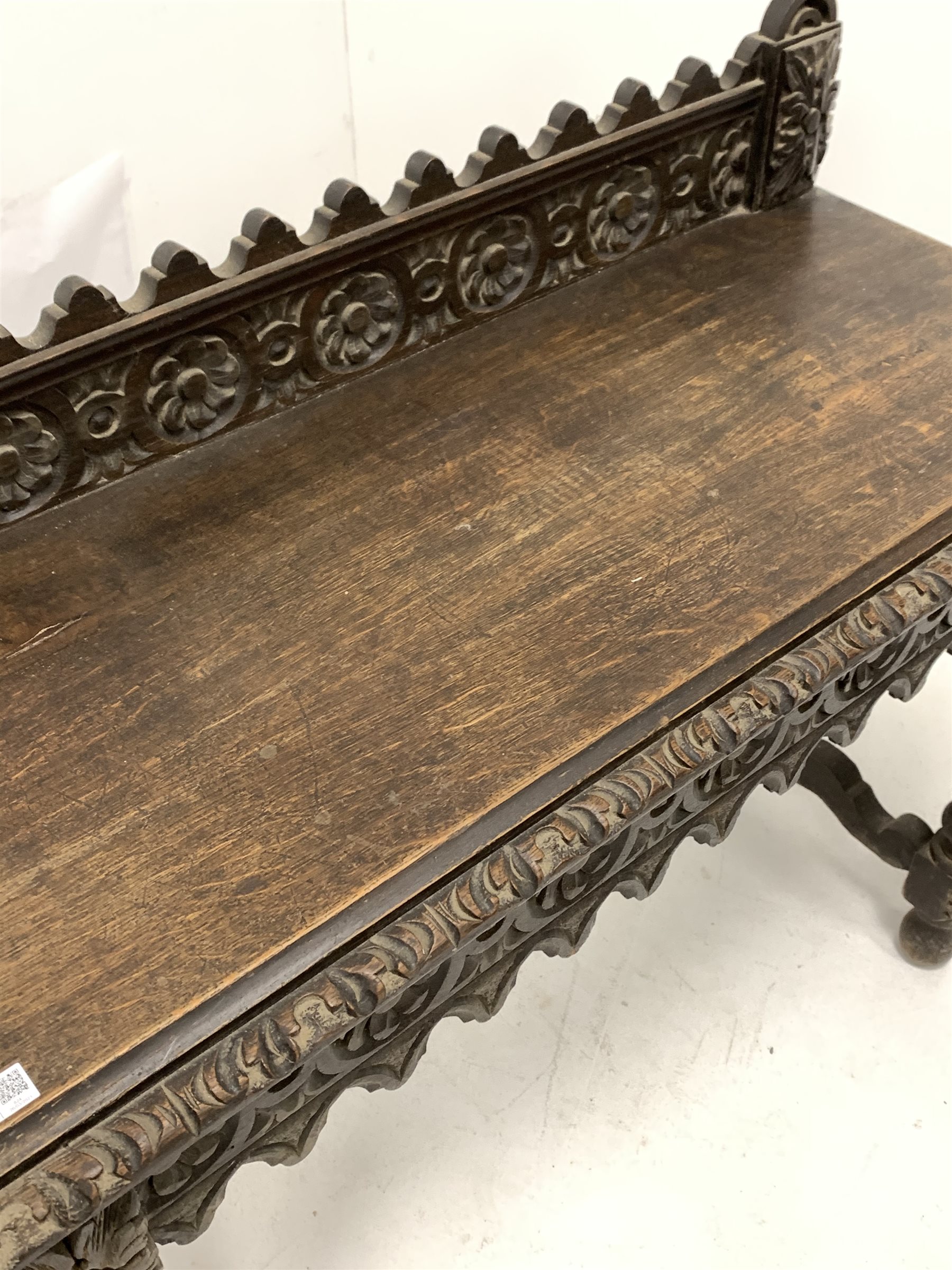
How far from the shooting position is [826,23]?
1327mm

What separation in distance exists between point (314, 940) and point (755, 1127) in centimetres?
84

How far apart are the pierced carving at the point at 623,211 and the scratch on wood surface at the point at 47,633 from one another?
26.5 inches

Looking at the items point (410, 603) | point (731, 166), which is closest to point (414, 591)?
point (410, 603)

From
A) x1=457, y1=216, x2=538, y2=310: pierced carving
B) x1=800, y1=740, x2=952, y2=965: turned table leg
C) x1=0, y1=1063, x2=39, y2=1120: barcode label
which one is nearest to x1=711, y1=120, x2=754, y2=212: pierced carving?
x1=457, y1=216, x2=538, y2=310: pierced carving

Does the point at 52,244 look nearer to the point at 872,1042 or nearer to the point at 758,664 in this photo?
the point at 758,664

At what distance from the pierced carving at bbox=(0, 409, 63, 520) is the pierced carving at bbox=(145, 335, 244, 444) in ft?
0.31

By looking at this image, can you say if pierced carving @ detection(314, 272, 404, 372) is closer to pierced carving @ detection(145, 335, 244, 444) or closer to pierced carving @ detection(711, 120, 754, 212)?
pierced carving @ detection(145, 335, 244, 444)

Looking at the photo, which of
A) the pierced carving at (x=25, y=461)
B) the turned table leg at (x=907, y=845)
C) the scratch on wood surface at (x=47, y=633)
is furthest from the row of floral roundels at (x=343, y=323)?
the turned table leg at (x=907, y=845)

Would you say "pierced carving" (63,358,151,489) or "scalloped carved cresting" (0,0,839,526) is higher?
"scalloped carved cresting" (0,0,839,526)

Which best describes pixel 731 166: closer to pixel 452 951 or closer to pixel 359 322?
pixel 359 322

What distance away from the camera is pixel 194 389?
107 centimetres

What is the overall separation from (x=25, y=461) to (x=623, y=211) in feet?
2.18

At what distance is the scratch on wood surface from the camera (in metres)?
0.93

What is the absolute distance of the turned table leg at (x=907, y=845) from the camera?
4.70 feet
